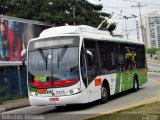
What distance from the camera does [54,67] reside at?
17516 mm

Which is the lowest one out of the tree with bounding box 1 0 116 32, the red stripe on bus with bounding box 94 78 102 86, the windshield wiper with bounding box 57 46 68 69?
the red stripe on bus with bounding box 94 78 102 86

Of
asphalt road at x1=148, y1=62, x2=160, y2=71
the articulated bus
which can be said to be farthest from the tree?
Answer: asphalt road at x1=148, y1=62, x2=160, y2=71

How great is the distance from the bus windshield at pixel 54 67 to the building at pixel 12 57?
8952 mm

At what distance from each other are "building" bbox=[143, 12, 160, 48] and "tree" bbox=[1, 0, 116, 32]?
2930 inches

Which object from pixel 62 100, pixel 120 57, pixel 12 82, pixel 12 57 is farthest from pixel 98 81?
pixel 12 57

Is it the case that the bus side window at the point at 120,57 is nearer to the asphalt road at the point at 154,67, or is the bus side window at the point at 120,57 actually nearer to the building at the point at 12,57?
the building at the point at 12,57

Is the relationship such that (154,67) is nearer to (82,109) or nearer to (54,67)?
(82,109)

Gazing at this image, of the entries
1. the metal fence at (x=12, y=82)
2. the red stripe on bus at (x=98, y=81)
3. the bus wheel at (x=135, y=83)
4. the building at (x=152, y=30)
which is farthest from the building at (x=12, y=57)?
the building at (x=152, y=30)

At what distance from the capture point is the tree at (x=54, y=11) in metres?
38.7

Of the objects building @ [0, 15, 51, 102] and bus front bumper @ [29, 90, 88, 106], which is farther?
building @ [0, 15, 51, 102]

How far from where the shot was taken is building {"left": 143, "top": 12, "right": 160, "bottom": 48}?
12032 cm

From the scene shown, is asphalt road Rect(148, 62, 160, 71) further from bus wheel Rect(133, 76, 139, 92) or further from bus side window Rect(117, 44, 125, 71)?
bus side window Rect(117, 44, 125, 71)

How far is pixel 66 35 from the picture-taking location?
18.1 meters

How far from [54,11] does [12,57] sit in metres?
12.6
